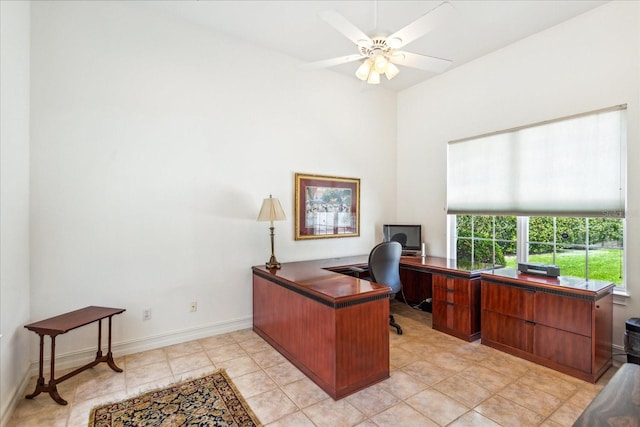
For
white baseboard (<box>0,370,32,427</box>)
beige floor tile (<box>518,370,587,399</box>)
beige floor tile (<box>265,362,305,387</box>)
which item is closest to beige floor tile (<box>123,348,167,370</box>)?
white baseboard (<box>0,370,32,427</box>)

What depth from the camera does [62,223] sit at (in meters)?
2.64

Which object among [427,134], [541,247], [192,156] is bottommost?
[541,247]

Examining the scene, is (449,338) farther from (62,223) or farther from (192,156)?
(62,223)

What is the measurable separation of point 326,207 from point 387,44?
228 centimetres

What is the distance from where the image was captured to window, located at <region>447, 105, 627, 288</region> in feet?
9.19

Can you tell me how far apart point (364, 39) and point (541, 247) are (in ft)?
9.45

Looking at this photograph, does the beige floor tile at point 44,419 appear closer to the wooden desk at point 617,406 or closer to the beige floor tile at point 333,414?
the beige floor tile at point 333,414

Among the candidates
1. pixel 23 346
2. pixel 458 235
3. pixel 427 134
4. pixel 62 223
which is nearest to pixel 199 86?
pixel 62 223

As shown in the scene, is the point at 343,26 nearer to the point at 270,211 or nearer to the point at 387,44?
the point at 387,44

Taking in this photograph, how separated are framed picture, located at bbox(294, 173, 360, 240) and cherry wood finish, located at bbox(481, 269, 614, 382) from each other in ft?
6.18

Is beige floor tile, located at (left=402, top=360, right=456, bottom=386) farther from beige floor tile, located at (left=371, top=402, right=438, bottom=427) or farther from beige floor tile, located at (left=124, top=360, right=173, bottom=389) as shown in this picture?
beige floor tile, located at (left=124, top=360, right=173, bottom=389)

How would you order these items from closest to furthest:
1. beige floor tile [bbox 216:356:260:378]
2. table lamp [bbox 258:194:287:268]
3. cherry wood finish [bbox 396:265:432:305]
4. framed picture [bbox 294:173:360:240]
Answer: beige floor tile [bbox 216:356:260:378], table lamp [bbox 258:194:287:268], framed picture [bbox 294:173:360:240], cherry wood finish [bbox 396:265:432:305]

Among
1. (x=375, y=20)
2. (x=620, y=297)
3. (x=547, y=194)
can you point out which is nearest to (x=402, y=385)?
(x=620, y=297)

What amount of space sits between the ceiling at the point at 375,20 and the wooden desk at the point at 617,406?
301 centimetres
